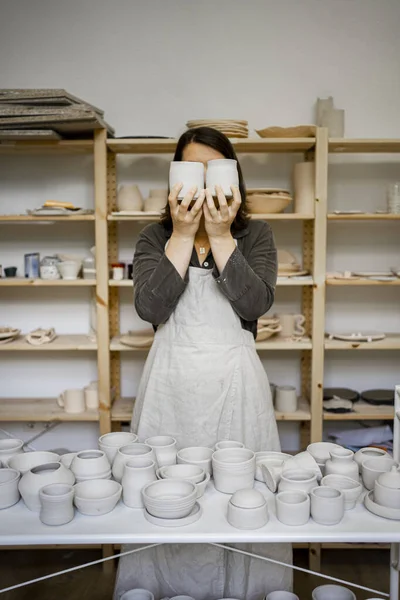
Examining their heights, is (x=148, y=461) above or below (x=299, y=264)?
below

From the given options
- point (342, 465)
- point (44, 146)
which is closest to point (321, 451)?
point (342, 465)

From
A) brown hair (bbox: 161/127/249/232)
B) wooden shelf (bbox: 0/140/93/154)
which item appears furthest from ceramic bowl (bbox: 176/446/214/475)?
wooden shelf (bbox: 0/140/93/154)

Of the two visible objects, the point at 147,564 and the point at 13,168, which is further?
the point at 13,168

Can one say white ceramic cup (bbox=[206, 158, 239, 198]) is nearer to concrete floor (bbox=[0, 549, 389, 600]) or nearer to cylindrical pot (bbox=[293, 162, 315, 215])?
cylindrical pot (bbox=[293, 162, 315, 215])

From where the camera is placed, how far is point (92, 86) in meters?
3.27

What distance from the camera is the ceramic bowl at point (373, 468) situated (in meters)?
1.44

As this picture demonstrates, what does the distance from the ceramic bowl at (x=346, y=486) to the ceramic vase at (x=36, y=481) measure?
0.60m

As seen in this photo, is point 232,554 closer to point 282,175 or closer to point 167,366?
point 167,366

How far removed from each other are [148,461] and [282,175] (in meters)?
2.22

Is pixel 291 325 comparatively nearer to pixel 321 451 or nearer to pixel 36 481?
pixel 321 451

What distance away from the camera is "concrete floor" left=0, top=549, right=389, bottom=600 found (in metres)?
2.57

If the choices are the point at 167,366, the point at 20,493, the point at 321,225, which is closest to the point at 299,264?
the point at 321,225

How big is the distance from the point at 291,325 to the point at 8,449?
6.06 ft

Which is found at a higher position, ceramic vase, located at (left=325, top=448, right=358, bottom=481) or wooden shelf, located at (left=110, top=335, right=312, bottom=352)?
wooden shelf, located at (left=110, top=335, right=312, bottom=352)
